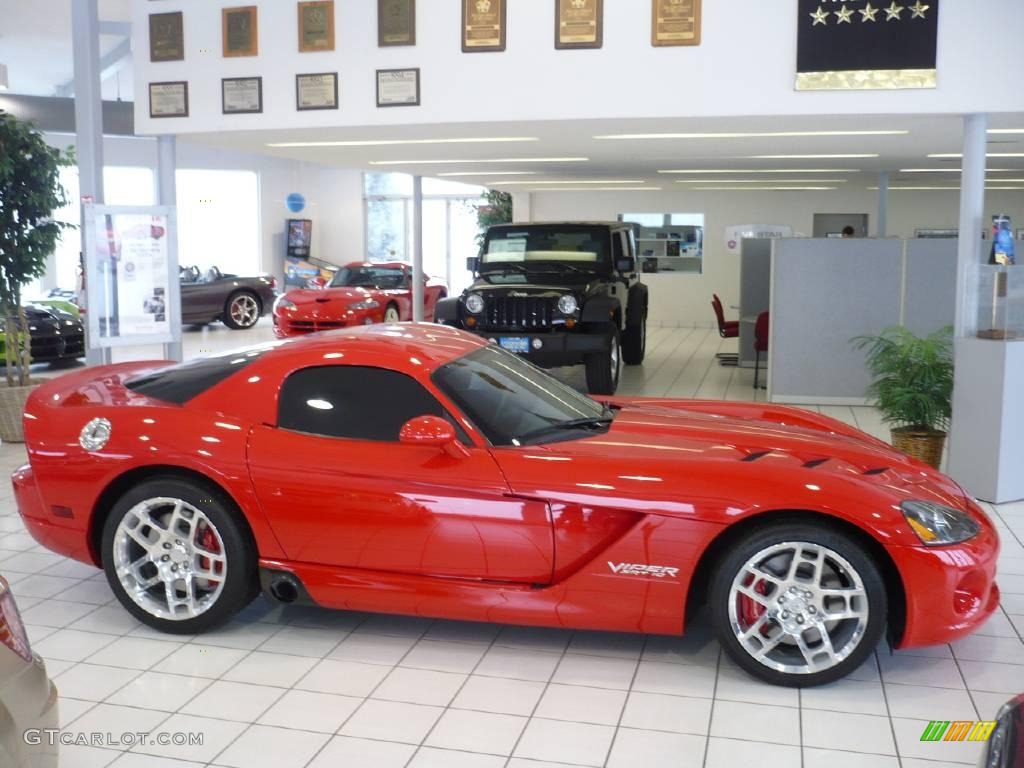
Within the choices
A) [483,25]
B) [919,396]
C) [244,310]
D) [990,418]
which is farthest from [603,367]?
[244,310]

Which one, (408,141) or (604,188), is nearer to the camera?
(408,141)

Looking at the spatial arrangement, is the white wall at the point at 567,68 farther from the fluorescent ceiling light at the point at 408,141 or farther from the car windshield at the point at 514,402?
the car windshield at the point at 514,402

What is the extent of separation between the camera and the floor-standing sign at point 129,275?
788 centimetres

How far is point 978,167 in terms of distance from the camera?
6.96 metres

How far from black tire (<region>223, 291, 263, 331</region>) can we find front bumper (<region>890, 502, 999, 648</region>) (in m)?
15.5

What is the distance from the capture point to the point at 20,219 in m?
8.41

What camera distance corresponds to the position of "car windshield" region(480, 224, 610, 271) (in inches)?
462

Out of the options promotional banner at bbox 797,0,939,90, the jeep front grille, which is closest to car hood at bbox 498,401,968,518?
promotional banner at bbox 797,0,939,90

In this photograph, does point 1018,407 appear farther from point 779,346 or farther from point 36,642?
point 36,642

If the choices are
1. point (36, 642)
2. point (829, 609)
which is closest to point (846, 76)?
point (829, 609)

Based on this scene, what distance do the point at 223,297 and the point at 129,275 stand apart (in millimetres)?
9949

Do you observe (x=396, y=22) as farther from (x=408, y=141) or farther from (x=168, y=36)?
(x=168, y=36)

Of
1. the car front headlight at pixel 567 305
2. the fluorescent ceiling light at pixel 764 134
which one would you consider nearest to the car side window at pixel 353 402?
the fluorescent ceiling light at pixel 764 134

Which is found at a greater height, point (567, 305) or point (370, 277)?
point (370, 277)
